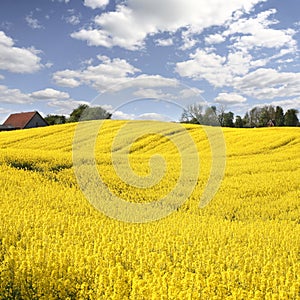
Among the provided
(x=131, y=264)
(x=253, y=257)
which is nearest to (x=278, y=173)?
(x=253, y=257)

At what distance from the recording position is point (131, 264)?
560 cm

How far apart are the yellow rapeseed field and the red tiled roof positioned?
178ft

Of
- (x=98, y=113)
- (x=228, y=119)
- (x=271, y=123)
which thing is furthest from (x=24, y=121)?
(x=98, y=113)

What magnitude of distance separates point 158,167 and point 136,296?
1507cm

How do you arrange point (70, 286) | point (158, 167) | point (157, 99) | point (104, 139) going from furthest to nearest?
point (104, 139), point (158, 167), point (157, 99), point (70, 286)

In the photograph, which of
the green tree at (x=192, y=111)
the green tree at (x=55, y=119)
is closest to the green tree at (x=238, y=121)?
the green tree at (x=55, y=119)

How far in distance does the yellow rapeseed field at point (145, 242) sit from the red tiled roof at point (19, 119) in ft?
178

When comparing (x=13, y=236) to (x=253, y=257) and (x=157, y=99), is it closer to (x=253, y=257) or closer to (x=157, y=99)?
(x=253, y=257)

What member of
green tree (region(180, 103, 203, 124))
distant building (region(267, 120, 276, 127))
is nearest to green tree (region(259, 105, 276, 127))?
distant building (region(267, 120, 276, 127))

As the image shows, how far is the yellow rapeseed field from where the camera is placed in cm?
476

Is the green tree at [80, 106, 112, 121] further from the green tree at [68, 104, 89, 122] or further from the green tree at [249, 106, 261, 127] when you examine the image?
the green tree at [249, 106, 261, 127]

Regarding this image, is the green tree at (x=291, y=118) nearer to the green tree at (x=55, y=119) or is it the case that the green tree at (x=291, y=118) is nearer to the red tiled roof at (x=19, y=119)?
the green tree at (x=55, y=119)

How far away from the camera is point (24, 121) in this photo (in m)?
69.6

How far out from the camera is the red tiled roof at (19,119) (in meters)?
69.2
